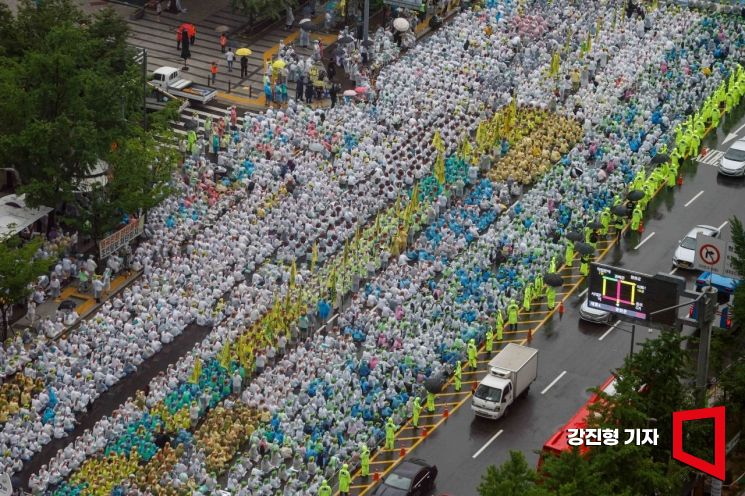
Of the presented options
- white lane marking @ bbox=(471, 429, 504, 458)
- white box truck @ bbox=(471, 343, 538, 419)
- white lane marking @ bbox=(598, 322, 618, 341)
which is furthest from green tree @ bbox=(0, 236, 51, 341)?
white lane marking @ bbox=(598, 322, 618, 341)

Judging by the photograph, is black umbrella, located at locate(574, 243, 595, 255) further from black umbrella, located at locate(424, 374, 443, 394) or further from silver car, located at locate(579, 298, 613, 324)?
black umbrella, located at locate(424, 374, 443, 394)

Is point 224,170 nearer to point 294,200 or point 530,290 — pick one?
point 294,200

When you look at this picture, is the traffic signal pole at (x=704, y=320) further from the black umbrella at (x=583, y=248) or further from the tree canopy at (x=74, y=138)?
the tree canopy at (x=74, y=138)

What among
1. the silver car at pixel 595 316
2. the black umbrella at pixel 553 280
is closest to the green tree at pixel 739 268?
the silver car at pixel 595 316

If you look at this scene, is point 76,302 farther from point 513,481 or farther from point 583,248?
point 513,481

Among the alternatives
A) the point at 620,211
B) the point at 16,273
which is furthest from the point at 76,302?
the point at 620,211

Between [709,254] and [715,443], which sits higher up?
[709,254]
